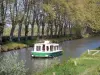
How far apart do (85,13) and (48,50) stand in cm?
4386

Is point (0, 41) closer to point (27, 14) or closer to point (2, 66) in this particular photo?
point (27, 14)

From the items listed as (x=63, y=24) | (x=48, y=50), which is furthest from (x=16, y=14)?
(x=63, y=24)

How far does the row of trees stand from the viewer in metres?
76.3

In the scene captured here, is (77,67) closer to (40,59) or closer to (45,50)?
(40,59)

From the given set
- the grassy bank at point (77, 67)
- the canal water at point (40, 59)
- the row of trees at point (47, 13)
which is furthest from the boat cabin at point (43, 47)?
the grassy bank at point (77, 67)

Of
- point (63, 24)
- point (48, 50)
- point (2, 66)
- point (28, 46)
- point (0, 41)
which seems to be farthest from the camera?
point (63, 24)

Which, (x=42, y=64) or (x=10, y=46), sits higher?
(x=42, y=64)

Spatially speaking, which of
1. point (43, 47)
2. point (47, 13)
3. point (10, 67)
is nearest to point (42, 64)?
point (43, 47)

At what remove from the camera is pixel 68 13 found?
105m

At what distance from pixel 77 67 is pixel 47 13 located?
60.3m

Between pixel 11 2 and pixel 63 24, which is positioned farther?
pixel 63 24

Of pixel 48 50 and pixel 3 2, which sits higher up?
pixel 3 2

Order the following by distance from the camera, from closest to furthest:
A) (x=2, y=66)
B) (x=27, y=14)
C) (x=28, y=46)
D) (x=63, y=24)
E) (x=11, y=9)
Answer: (x=2, y=66), (x=28, y=46), (x=11, y=9), (x=27, y=14), (x=63, y=24)

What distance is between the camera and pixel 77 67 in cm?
3089
